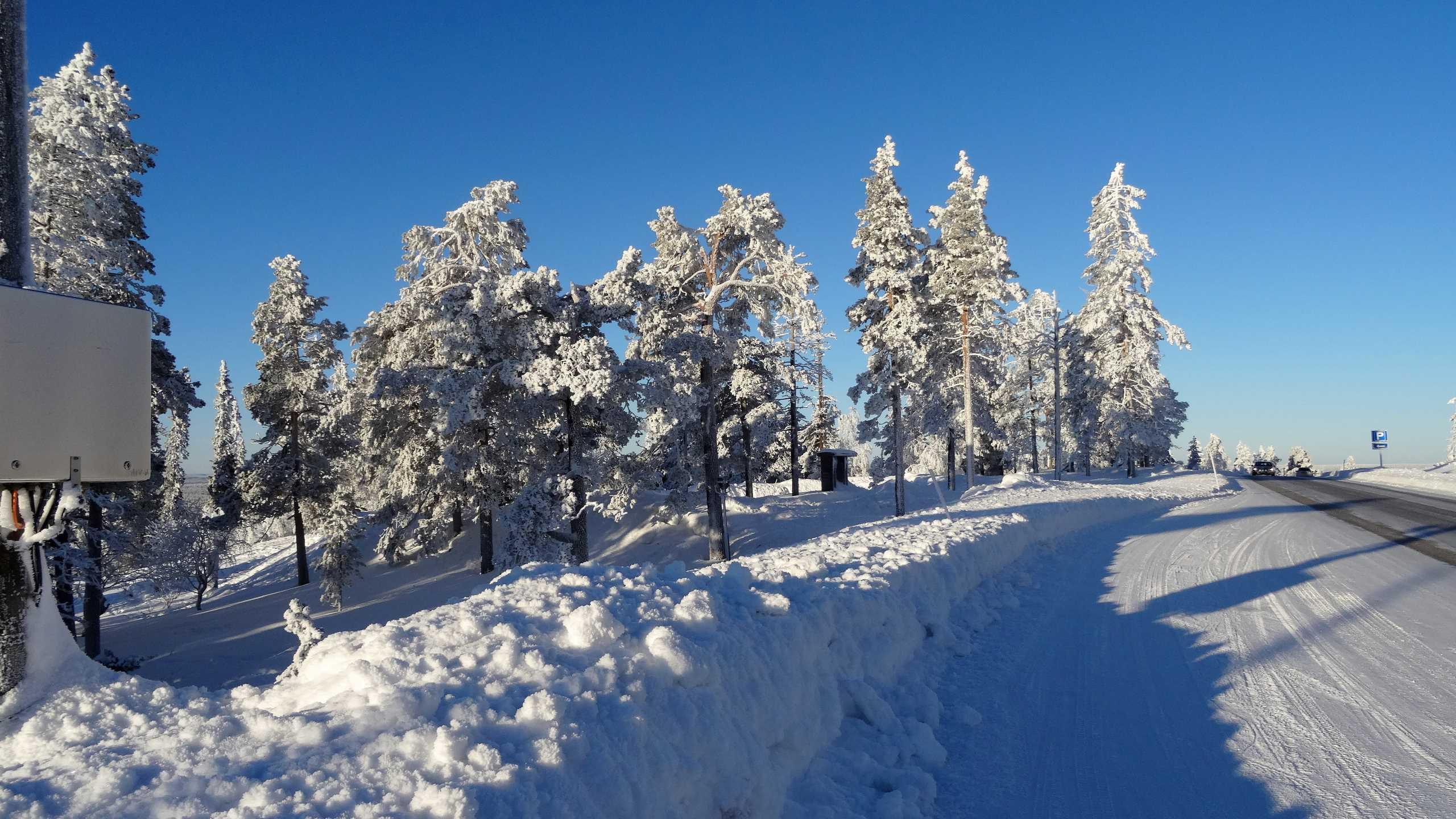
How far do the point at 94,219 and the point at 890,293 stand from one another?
21716 mm

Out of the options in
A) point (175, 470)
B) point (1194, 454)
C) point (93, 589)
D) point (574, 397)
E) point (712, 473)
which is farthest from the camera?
point (1194, 454)

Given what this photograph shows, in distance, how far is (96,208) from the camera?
1515cm

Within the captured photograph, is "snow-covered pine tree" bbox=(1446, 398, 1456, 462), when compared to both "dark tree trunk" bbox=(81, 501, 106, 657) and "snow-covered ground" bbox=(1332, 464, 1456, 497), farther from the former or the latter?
"dark tree trunk" bbox=(81, 501, 106, 657)

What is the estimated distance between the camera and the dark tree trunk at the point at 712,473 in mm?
20047

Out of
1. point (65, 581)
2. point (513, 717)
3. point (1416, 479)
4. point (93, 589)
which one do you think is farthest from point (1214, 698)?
point (1416, 479)

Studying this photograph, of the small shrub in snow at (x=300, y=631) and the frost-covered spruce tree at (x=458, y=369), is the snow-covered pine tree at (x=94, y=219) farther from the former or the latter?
the small shrub in snow at (x=300, y=631)

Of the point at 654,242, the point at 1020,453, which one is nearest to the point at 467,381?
the point at 654,242

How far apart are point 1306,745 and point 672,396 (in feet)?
47.0

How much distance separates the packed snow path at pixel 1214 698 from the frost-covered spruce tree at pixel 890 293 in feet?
46.6

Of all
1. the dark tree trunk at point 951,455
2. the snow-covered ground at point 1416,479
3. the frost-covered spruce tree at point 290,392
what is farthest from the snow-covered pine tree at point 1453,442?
the frost-covered spruce tree at point 290,392

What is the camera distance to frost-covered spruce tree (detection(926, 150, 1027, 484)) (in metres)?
28.0

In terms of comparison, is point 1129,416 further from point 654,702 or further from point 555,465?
point 654,702

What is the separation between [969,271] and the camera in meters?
28.4

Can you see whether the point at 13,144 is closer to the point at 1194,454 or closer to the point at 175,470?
the point at 175,470
